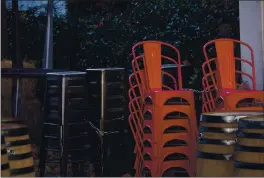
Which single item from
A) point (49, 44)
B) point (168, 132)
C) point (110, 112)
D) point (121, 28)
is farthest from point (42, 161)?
point (121, 28)

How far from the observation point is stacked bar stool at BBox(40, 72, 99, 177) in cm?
448

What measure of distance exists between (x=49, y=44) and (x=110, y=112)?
3.23m

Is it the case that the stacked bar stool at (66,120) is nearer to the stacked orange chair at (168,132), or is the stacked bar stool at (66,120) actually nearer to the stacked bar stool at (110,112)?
the stacked bar stool at (110,112)

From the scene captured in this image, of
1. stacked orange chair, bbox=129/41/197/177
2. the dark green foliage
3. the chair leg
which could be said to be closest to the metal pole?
the dark green foliage

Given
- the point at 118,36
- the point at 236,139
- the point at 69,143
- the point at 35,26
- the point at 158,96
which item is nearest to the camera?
the point at 236,139

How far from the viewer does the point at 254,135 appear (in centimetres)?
291

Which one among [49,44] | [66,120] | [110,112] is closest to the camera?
[66,120]

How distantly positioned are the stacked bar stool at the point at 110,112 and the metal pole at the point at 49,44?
2.75 metres

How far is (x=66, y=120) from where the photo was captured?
4484 mm

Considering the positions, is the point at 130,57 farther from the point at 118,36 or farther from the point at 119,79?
the point at 119,79

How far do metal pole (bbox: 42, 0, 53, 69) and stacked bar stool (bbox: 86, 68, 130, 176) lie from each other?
2747 millimetres

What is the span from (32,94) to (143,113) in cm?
363

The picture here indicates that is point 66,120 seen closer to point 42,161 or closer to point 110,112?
point 110,112

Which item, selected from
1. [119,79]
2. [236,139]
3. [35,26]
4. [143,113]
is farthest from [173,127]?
[35,26]
